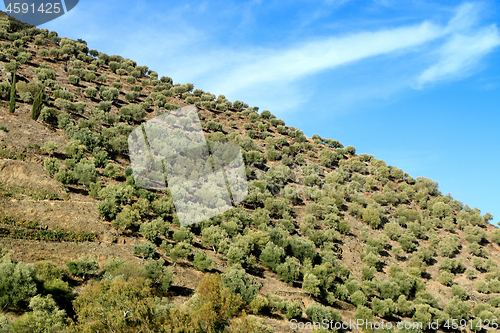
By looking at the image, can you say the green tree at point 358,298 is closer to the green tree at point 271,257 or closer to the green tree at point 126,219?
the green tree at point 271,257

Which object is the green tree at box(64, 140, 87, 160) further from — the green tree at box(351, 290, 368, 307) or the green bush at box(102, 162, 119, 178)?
the green tree at box(351, 290, 368, 307)

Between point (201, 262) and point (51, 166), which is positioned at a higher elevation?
point (51, 166)

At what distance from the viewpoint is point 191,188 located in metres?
60.5

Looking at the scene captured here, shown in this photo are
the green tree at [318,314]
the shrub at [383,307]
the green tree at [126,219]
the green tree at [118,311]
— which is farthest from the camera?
the shrub at [383,307]

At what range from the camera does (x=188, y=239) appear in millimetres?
41750

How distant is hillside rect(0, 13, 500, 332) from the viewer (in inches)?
917

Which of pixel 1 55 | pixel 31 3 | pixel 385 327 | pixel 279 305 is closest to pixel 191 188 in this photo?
pixel 279 305

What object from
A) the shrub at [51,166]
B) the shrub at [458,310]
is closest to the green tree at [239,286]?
the shrub at [51,166]

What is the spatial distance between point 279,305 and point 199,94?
102878 millimetres

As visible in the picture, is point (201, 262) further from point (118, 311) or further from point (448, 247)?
point (448, 247)

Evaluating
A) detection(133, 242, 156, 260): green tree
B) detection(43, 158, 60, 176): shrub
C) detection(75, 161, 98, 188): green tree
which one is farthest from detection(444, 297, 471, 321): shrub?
detection(43, 158, 60, 176): shrub

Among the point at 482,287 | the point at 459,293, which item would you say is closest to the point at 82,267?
the point at 459,293

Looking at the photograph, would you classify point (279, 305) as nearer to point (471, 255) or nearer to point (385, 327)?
point (385, 327)

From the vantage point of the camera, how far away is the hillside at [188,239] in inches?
917
